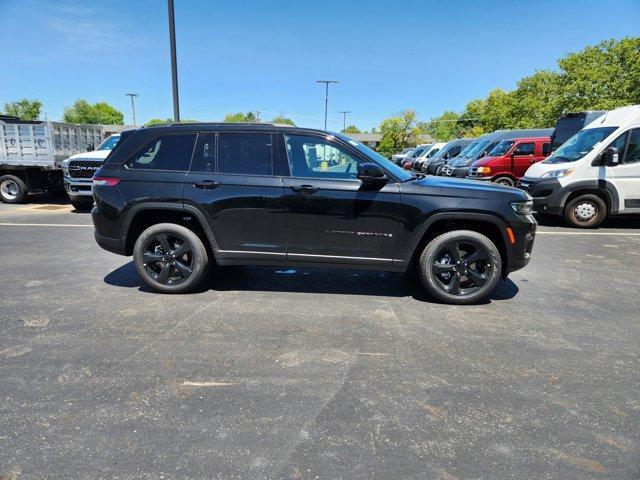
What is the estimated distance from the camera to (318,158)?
4527 mm

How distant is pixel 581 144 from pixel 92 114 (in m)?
120

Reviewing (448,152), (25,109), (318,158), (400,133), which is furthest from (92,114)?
(318,158)

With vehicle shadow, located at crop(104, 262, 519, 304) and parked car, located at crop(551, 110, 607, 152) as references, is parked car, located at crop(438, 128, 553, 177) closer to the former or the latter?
parked car, located at crop(551, 110, 607, 152)

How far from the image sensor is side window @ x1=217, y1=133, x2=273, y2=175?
4551 mm

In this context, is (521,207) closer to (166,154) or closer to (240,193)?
(240,193)

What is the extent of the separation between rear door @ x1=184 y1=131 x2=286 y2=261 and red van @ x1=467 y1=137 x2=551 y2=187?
11.6 m

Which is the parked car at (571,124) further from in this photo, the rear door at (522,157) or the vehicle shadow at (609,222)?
the vehicle shadow at (609,222)

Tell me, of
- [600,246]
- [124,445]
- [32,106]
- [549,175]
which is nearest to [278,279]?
[124,445]

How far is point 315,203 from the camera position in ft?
14.5

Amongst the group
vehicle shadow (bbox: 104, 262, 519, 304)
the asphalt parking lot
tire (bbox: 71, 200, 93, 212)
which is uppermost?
tire (bbox: 71, 200, 93, 212)

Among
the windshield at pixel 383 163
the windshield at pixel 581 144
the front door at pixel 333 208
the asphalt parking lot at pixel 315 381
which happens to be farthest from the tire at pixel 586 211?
the front door at pixel 333 208

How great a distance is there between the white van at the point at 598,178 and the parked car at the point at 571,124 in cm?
281

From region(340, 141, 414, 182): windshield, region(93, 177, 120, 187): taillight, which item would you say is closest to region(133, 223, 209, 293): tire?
region(93, 177, 120, 187): taillight

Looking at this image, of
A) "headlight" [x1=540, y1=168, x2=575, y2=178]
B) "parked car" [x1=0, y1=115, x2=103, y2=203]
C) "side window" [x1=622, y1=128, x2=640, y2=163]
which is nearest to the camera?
"side window" [x1=622, y1=128, x2=640, y2=163]
